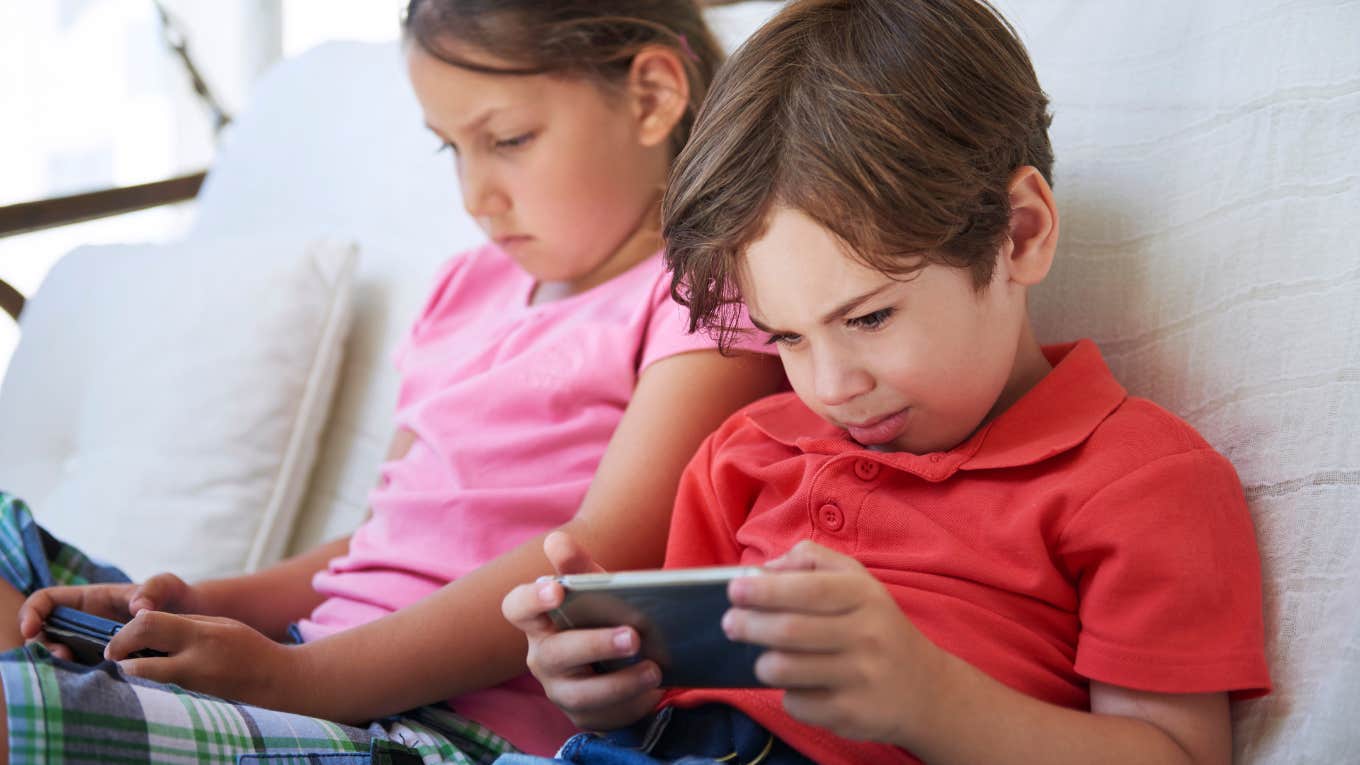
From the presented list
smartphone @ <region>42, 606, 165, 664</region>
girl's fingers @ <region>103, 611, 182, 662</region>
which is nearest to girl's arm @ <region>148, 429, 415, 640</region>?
smartphone @ <region>42, 606, 165, 664</region>

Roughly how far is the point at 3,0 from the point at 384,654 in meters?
2.12

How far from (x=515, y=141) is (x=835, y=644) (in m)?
0.70

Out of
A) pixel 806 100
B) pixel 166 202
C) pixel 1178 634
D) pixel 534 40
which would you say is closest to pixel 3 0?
pixel 166 202

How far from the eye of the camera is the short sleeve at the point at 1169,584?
73 centimetres

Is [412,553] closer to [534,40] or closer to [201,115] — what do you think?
[534,40]

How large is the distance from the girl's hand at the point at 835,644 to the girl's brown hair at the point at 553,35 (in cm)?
66

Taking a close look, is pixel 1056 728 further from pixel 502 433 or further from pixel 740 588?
pixel 502 433

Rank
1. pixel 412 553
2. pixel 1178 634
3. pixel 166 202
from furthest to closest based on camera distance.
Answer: pixel 166 202 < pixel 412 553 < pixel 1178 634

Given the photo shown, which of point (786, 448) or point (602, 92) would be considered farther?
point (602, 92)

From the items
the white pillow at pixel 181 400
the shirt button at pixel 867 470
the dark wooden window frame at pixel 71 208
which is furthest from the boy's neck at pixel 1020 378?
the dark wooden window frame at pixel 71 208

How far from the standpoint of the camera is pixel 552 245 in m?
1.22

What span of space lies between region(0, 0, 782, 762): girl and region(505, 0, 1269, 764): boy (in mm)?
167

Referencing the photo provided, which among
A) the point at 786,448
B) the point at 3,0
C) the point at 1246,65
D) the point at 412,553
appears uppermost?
the point at 3,0

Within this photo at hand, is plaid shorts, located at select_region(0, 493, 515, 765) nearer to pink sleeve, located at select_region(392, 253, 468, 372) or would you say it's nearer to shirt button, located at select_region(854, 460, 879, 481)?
shirt button, located at select_region(854, 460, 879, 481)
